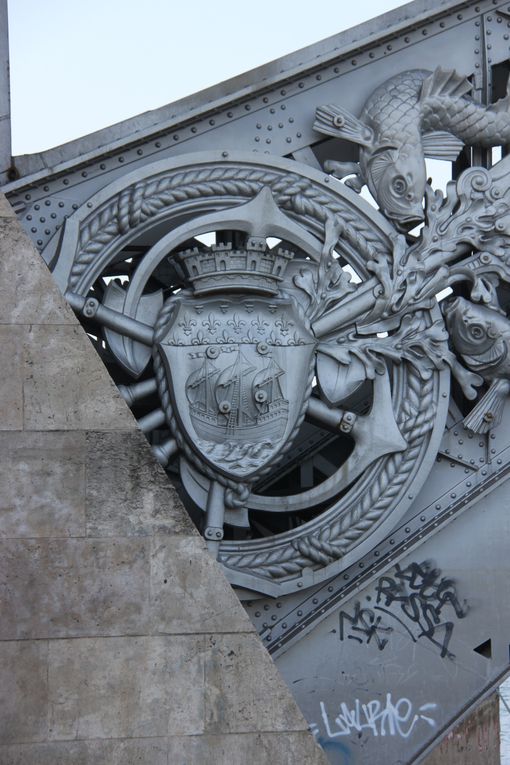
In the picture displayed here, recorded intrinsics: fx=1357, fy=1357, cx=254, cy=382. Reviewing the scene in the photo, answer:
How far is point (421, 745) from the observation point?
10.9 meters

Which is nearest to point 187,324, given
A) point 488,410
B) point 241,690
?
point 488,410

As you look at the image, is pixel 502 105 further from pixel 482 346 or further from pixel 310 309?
pixel 310 309

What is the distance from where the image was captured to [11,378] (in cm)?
699

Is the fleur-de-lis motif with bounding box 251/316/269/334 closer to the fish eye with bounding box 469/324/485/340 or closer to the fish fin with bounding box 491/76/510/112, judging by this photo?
the fish eye with bounding box 469/324/485/340

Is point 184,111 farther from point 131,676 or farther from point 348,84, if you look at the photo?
point 131,676

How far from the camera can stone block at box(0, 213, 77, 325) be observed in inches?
277

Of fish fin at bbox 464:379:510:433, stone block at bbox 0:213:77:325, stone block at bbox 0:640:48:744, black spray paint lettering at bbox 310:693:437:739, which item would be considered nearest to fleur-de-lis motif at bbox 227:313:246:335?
fish fin at bbox 464:379:510:433

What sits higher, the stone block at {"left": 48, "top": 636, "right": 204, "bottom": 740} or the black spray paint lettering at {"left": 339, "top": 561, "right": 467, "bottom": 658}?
the black spray paint lettering at {"left": 339, "top": 561, "right": 467, "bottom": 658}

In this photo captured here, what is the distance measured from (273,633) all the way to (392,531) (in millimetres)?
1304

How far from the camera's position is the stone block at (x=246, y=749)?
6.80 metres

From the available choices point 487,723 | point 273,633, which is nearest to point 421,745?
point 487,723

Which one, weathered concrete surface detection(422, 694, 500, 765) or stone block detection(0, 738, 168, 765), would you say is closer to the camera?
stone block detection(0, 738, 168, 765)

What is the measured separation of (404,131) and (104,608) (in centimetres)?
578

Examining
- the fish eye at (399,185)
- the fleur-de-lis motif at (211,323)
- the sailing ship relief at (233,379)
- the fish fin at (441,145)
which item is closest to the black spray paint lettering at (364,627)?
the sailing ship relief at (233,379)
